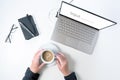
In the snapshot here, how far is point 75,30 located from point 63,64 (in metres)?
0.19

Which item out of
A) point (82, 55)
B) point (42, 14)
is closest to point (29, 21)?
point (42, 14)

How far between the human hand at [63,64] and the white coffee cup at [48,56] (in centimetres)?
3

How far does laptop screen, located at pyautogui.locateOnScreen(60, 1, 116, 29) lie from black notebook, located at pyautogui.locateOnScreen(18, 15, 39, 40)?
0.51 ft

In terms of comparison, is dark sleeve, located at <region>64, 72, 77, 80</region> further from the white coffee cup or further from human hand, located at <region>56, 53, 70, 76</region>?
the white coffee cup

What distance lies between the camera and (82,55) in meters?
1.08

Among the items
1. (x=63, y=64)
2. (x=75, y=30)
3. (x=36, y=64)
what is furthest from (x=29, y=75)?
(x=75, y=30)

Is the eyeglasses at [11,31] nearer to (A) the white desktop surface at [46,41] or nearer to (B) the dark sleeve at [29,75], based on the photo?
(A) the white desktop surface at [46,41]

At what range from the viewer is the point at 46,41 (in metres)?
1.06

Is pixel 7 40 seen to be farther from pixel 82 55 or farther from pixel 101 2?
pixel 101 2

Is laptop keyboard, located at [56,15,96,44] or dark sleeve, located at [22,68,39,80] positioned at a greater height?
laptop keyboard, located at [56,15,96,44]

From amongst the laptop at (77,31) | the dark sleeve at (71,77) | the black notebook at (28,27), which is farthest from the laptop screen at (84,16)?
the dark sleeve at (71,77)

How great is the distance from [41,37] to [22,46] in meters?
0.10

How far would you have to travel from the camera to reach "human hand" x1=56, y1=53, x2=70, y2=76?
40.4 inches

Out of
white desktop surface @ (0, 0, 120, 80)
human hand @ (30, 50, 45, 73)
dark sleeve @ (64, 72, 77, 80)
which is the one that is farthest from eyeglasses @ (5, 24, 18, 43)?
dark sleeve @ (64, 72, 77, 80)
